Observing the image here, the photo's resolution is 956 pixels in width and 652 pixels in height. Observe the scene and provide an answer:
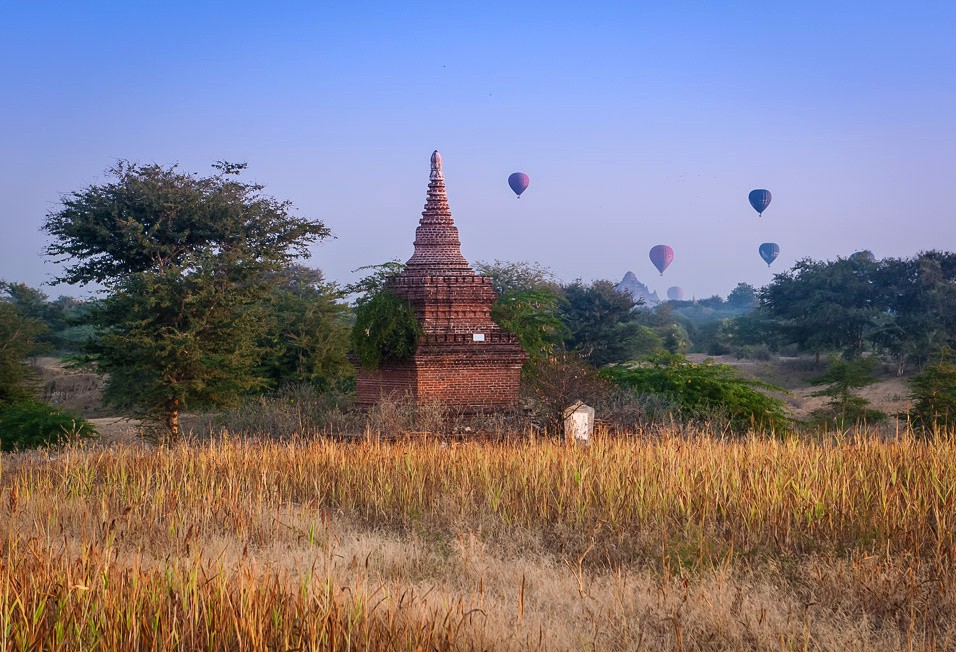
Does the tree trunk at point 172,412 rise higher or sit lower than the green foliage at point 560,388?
lower

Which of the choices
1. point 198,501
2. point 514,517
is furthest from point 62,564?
point 514,517

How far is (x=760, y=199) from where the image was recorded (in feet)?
220

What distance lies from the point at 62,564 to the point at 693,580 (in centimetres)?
428

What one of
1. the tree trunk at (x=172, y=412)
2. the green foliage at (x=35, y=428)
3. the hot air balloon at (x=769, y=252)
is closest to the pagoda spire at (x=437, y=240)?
the tree trunk at (x=172, y=412)

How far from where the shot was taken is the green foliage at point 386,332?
57.6 feet

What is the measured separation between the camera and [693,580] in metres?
6.71

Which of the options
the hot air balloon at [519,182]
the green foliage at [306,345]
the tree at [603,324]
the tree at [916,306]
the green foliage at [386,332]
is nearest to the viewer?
the green foliage at [386,332]

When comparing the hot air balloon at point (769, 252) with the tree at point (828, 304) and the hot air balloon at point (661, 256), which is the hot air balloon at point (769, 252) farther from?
the tree at point (828, 304)

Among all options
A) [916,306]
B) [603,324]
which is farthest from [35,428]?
[916,306]

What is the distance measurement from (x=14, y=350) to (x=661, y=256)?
8410cm

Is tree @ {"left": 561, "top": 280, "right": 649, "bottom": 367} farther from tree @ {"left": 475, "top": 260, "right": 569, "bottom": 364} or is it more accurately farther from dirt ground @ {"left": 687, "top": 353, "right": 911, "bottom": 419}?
tree @ {"left": 475, "top": 260, "right": 569, "bottom": 364}

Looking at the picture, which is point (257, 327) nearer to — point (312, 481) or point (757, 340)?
point (312, 481)

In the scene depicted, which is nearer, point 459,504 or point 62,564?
point 62,564

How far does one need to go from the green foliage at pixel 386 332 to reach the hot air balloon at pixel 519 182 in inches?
1548
